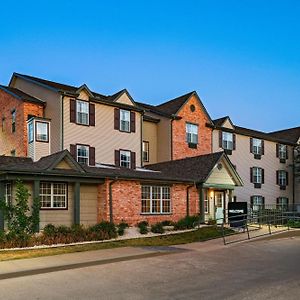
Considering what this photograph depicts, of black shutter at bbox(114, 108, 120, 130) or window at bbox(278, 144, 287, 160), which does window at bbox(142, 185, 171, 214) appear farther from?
window at bbox(278, 144, 287, 160)

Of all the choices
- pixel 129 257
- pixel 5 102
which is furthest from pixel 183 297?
pixel 5 102

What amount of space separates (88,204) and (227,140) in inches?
836

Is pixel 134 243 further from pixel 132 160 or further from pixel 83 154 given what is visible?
pixel 132 160

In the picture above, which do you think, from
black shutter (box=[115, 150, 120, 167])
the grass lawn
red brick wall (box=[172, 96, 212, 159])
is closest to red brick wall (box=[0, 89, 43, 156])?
black shutter (box=[115, 150, 120, 167])

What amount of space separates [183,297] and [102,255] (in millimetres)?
6764

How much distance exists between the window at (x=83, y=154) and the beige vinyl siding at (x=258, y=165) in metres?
14.0

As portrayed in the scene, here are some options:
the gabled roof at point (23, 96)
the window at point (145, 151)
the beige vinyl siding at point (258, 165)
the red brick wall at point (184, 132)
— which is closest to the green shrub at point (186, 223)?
the red brick wall at point (184, 132)

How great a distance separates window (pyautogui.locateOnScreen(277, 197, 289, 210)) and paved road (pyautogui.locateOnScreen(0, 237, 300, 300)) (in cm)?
3079

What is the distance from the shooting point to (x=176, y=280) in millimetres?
10102

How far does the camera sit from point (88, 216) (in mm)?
21875

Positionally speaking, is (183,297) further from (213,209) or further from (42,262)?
(213,209)

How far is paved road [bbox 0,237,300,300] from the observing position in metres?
8.59

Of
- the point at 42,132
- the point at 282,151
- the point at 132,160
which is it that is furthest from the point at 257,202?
the point at 42,132

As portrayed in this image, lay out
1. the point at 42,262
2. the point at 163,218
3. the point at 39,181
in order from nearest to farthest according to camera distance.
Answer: the point at 42,262
the point at 39,181
the point at 163,218
